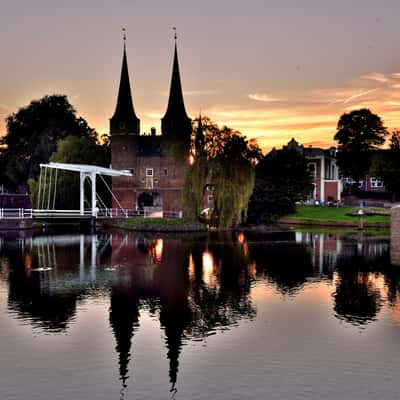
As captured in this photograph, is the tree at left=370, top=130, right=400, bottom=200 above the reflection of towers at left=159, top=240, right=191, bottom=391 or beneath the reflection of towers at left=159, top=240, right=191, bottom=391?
above

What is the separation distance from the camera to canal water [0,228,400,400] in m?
11.2

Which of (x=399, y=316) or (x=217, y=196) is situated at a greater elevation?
(x=217, y=196)

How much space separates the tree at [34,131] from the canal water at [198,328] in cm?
5303

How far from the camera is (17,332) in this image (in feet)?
48.3

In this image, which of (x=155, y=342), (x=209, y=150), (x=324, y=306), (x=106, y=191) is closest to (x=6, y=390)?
(x=155, y=342)

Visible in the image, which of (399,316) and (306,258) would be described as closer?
(399,316)

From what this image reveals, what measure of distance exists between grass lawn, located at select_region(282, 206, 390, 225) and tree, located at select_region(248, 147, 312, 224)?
147cm

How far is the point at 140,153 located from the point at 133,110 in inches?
190

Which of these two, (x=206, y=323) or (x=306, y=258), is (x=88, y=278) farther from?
(x=306, y=258)

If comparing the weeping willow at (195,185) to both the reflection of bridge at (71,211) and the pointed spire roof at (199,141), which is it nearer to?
the pointed spire roof at (199,141)

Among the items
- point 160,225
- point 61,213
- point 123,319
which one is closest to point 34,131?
point 61,213

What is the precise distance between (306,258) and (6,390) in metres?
21.9

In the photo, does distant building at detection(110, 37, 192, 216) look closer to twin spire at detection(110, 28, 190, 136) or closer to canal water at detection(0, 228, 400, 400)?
twin spire at detection(110, 28, 190, 136)

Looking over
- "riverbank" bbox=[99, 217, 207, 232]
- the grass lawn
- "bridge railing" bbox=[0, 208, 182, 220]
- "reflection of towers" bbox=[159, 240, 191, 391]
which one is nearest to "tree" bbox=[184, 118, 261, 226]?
"riverbank" bbox=[99, 217, 207, 232]
